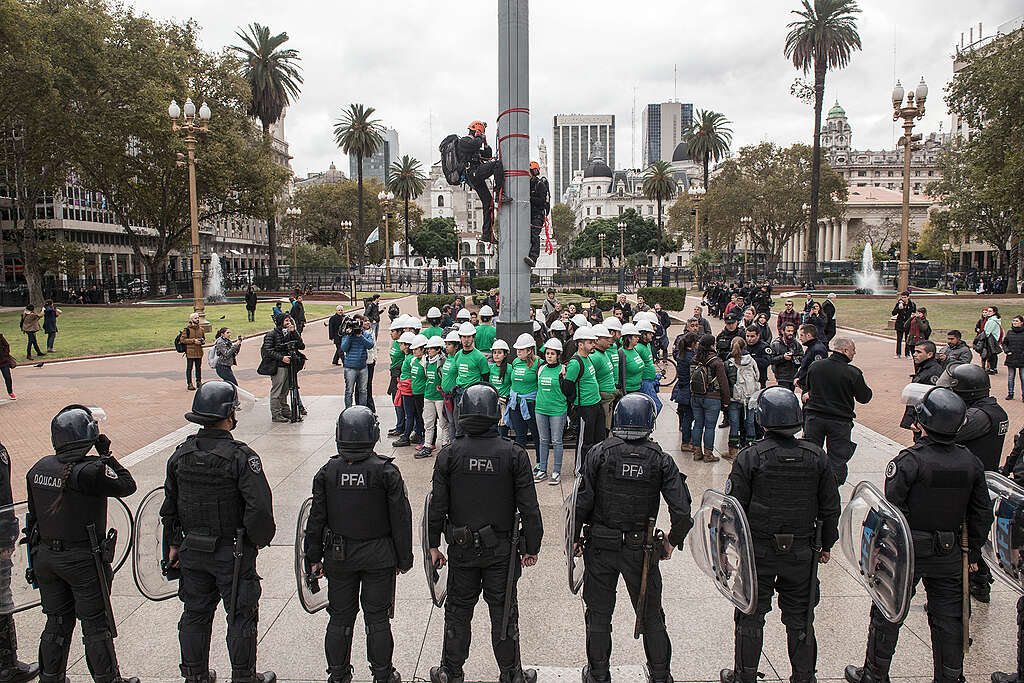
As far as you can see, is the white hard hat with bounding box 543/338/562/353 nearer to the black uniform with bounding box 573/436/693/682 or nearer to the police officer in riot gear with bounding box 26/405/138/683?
the black uniform with bounding box 573/436/693/682

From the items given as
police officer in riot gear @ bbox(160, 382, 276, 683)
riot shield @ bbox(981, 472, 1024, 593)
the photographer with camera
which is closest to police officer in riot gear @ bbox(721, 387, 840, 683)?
riot shield @ bbox(981, 472, 1024, 593)

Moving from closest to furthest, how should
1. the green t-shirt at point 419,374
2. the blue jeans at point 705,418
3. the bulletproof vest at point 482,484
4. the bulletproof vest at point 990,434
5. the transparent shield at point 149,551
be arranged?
1. the bulletproof vest at point 482,484
2. the transparent shield at point 149,551
3. the bulletproof vest at point 990,434
4. the blue jeans at point 705,418
5. the green t-shirt at point 419,374

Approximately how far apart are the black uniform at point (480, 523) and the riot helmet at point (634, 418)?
2.07 ft

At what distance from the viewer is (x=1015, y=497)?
4.06 m

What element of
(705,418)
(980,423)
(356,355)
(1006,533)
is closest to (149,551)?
(1006,533)

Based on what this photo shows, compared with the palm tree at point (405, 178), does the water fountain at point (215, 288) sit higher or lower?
lower

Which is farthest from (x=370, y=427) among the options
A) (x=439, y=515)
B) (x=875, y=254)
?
(x=875, y=254)

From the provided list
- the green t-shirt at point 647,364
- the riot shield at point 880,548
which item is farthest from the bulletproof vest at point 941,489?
the green t-shirt at point 647,364

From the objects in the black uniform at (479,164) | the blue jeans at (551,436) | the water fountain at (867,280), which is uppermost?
the black uniform at (479,164)

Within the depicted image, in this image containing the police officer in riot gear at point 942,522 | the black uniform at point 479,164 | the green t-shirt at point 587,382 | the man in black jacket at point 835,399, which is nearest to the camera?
the police officer in riot gear at point 942,522

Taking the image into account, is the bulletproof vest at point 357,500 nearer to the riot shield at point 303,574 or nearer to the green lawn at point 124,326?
the riot shield at point 303,574

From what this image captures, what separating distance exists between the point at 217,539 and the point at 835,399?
5394mm

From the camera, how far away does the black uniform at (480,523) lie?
395cm

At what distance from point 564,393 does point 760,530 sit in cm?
399
